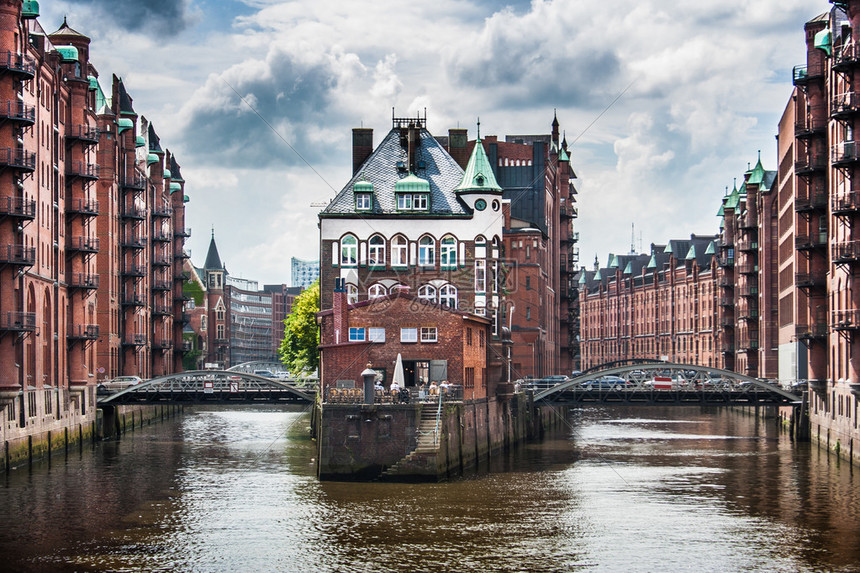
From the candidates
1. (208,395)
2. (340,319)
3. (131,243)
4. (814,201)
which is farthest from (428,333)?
(131,243)

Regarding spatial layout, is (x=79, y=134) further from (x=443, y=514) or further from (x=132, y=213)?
(x=443, y=514)

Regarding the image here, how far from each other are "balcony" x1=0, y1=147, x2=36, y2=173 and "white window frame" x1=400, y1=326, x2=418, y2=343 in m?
19.8

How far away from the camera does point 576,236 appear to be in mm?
154625

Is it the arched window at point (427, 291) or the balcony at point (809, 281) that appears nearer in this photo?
the balcony at point (809, 281)

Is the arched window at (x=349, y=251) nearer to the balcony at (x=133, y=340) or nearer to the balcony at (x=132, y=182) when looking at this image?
the balcony at (x=132, y=182)

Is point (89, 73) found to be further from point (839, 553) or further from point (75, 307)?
point (839, 553)

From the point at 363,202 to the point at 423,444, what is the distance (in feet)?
89.6

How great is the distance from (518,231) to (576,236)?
3677 centimetres

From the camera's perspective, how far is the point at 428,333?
226ft

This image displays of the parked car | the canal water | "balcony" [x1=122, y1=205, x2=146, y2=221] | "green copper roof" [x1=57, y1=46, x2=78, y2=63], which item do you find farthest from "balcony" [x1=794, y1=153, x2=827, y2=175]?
"balcony" [x1=122, y1=205, x2=146, y2=221]

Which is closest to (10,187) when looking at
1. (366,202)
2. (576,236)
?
(366,202)

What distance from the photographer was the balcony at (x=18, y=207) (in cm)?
6581

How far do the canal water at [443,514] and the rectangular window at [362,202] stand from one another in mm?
15400

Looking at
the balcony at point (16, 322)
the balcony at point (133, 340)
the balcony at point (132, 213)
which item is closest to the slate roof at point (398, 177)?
the balcony at point (16, 322)
